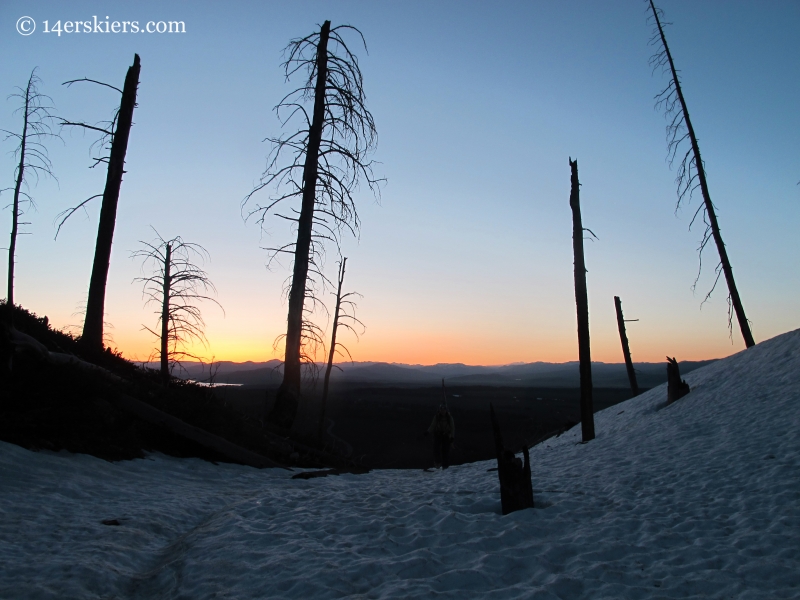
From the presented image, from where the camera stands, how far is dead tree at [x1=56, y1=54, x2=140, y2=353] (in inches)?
546

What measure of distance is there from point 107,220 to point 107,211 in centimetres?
26

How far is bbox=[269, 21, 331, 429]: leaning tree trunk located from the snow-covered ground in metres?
5.62

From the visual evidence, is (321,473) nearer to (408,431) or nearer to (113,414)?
(113,414)

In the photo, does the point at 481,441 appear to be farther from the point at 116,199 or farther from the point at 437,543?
the point at 437,543

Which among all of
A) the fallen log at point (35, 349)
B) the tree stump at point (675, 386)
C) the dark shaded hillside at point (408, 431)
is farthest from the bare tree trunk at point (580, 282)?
the fallen log at point (35, 349)

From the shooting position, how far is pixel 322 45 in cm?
1586

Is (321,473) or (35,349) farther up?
(35,349)

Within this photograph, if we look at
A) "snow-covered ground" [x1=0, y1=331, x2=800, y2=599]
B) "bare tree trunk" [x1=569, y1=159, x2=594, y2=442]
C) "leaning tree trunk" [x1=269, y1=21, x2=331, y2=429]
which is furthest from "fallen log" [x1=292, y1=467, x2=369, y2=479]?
"bare tree trunk" [x1=569, y1=159, x2=594, y2=442]

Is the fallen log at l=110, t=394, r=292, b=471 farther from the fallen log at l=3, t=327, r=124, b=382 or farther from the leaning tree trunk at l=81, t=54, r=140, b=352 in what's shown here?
the leaning tree trunk at l=81, t=54, r=140, b=352

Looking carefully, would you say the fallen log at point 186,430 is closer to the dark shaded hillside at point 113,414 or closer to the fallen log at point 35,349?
the dark shaded hillside at point 113,414

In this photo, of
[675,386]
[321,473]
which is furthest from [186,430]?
[675,386]

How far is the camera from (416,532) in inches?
229

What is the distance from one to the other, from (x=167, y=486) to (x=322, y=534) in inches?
154

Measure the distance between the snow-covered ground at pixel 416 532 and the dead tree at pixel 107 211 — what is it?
6142 mm
